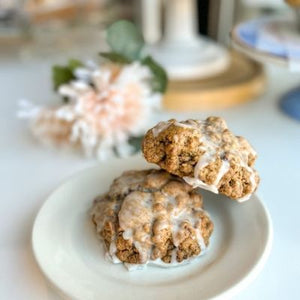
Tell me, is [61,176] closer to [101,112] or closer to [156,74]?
[101,112]

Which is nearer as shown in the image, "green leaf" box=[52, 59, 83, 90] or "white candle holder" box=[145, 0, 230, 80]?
"green leaf" box=[52, 59, 83, 90]

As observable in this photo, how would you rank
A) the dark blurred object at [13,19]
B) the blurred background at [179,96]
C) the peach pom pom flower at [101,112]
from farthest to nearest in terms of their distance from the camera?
1. the dark blurred object at [13,19]
2. the peach pom pom flower at [101,112]
3. the blurred background at [179,96]

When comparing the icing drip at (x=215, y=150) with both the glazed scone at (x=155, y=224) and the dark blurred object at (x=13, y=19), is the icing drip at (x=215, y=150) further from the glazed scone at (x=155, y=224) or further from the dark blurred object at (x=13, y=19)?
the dark blurred object at (x=13, y=19)

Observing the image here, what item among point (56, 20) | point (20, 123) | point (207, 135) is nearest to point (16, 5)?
point (56, 20)

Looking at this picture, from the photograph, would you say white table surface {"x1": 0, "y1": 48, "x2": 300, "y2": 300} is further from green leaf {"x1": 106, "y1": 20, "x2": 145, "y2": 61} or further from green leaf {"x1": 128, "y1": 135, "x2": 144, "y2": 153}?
green leaf {"x1": 106, "y1": 20, "x2": 145, "y2": 61}

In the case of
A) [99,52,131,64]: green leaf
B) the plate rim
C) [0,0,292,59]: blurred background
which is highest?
[99,52,131,64]: green leaf

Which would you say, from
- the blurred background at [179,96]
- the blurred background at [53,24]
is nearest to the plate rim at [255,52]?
the blurred background at [179,96]

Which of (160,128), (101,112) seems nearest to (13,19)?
(101,112)

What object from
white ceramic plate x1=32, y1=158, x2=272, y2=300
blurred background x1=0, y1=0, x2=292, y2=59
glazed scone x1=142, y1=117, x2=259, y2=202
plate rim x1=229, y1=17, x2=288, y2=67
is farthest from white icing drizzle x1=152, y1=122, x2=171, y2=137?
blurred background x1=0, y1=0, x2=292, y2=59
